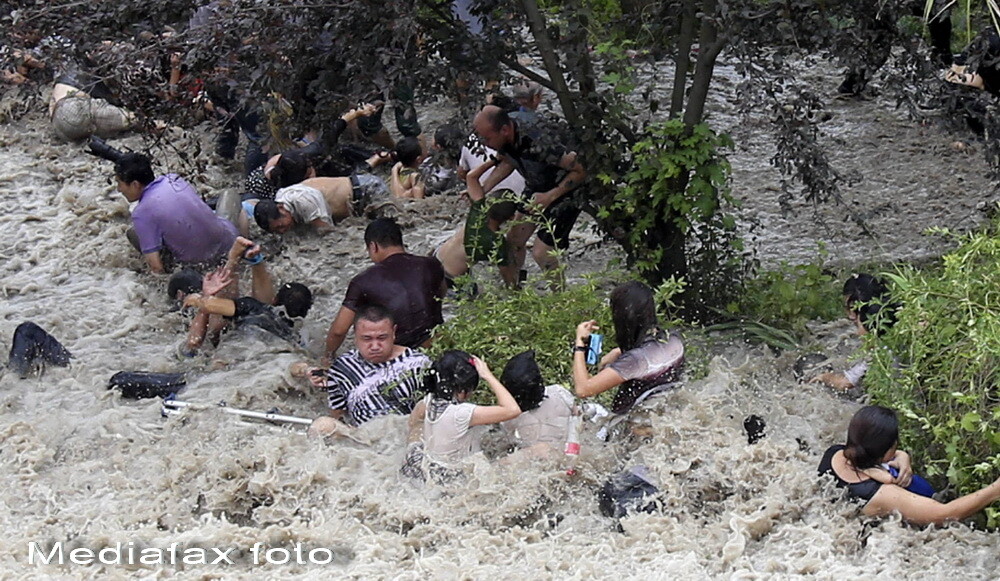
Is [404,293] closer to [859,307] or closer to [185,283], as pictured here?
[185,283]

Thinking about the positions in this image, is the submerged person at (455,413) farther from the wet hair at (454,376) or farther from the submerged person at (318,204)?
the submerged person at (318,204)

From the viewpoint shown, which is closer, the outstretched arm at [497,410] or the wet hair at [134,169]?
the outstretched arm at [497,410]

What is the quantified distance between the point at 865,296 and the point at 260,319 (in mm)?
3460

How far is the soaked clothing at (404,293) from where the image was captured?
22.7 feet

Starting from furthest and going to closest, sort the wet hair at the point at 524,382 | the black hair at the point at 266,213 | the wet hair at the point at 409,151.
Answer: the wet hair at the point at 409,151
the black hair at the point at 266,213
the wet hair at the point at 524,382

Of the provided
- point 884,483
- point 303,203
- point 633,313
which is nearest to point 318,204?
point 303,203

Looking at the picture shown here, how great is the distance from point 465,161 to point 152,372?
2.33m

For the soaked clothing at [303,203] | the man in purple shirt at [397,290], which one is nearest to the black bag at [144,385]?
the man in purple shirt at [397,290]

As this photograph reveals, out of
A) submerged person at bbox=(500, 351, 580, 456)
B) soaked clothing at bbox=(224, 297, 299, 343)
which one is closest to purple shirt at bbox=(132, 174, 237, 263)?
soaked clothing at bbox=(224, 297, 299, 343)

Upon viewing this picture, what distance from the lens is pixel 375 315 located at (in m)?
6.39

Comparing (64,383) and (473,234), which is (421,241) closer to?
(473,234)

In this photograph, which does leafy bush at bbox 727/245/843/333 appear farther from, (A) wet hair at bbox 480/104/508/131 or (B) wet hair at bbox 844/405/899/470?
(B) wet hair at bbox 844/405/899/470

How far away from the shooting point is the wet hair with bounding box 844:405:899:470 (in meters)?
5.08

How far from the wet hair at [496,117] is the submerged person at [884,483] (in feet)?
9.21
